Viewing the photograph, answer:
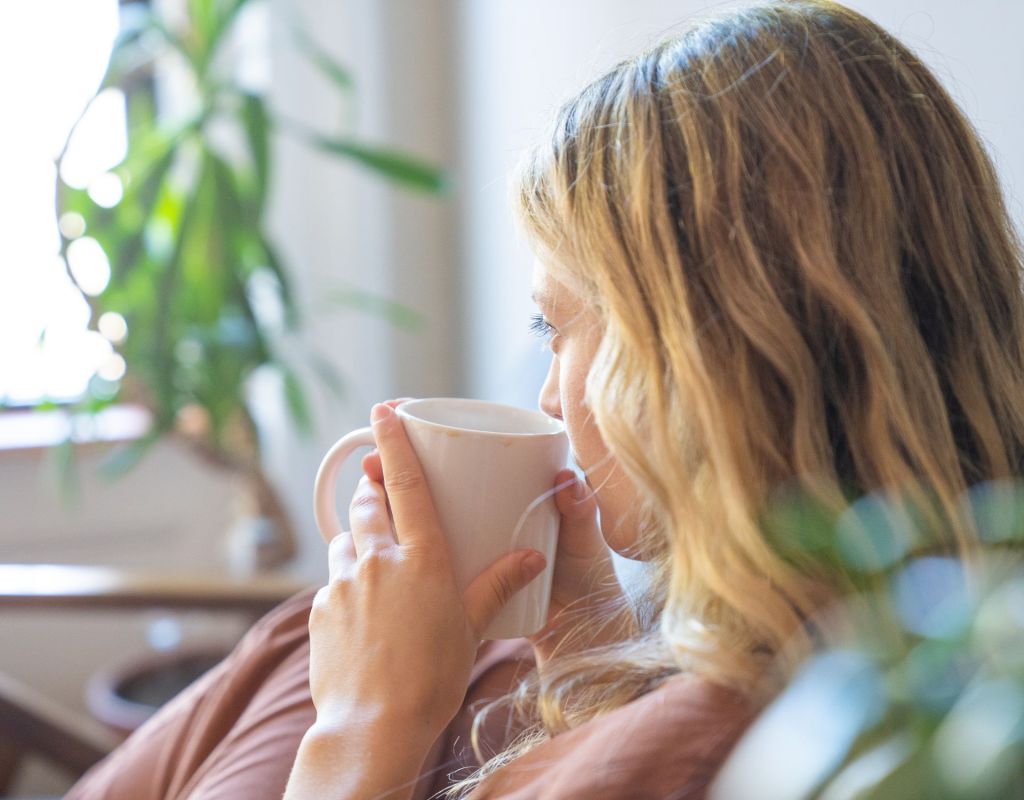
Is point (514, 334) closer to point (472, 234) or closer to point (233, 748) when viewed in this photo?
point (472, 234)

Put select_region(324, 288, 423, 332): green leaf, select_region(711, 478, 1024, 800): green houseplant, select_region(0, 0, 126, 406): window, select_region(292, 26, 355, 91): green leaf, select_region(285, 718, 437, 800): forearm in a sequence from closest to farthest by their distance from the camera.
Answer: select_region(711, 478, 1024, 800): green houseplant < select_region(285, 718, 437, 800): forearm < select_region(292, 26, 355, 91): green leaf < select_region(324, 288, 423, 332): green leaf < select_region(0, 0, 126, 406): window

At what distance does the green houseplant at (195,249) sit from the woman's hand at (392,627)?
43.2 inches

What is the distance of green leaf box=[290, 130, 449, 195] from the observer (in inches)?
67.5

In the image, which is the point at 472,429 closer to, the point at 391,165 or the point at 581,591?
the point at 581,591

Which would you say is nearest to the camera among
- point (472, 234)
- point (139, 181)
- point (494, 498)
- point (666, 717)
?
point (666, 717)

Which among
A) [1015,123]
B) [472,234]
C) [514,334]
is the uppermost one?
[1015,123]

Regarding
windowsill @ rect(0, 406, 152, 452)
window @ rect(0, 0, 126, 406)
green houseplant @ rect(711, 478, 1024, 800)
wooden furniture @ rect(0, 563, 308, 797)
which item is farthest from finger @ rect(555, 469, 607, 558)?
window @ rect(0, 0, 126, 406)

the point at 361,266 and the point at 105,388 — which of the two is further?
the point at 361,266

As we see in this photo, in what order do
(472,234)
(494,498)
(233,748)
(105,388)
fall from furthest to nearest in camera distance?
(472,234), (105,388), (233,748), (494,498)

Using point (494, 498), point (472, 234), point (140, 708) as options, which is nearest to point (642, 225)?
point (494, 498)

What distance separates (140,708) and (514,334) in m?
0.83

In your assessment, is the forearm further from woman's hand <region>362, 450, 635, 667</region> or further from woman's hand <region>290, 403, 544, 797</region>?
woman's hand <region>362, 450, 635, 667</region>

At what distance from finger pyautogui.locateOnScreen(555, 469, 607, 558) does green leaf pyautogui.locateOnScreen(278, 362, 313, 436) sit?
3.65 feet

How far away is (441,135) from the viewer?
2209 millimetres
